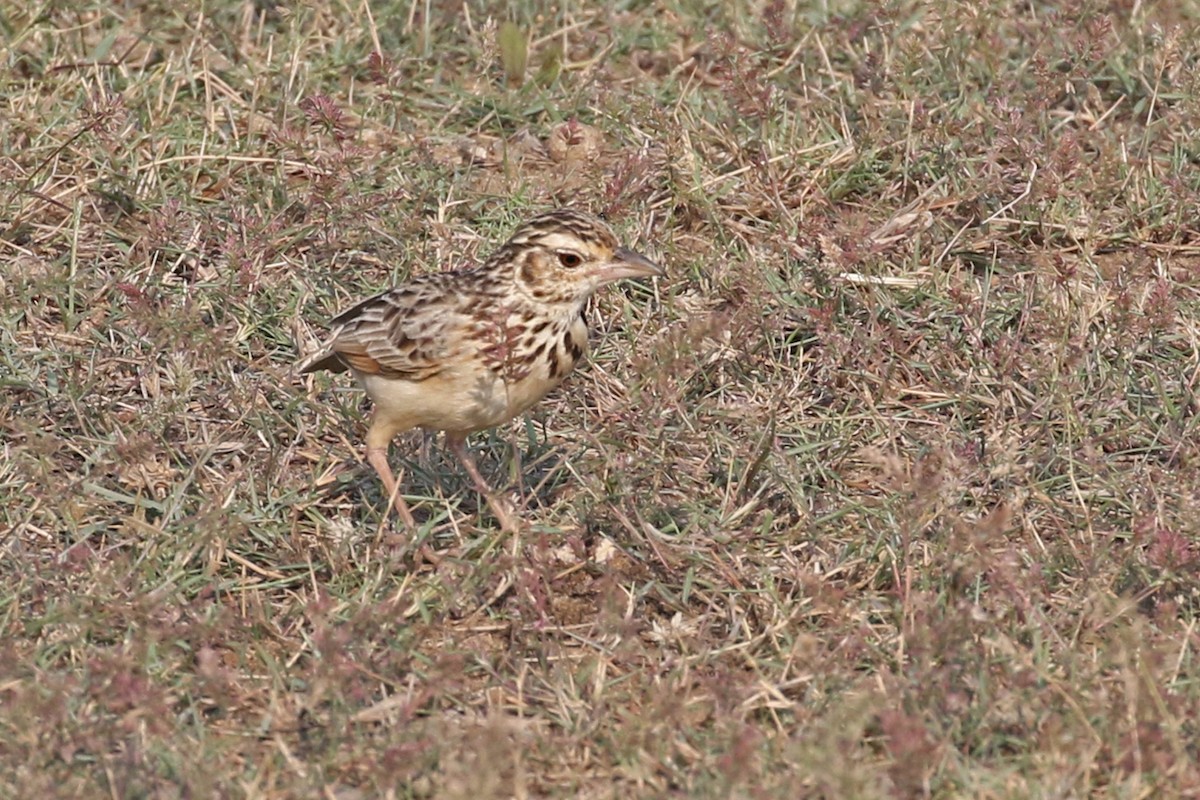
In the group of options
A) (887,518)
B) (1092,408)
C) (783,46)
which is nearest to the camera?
(887,518)

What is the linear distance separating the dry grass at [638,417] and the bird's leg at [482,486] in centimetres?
12

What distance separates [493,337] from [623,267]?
1.75 feet

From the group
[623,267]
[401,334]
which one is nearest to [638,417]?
[623,267]

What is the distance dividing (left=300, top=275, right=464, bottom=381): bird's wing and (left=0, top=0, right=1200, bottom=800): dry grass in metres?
0.54

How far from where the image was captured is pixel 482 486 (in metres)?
7.60

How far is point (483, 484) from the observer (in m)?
7.63

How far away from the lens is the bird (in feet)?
23.6

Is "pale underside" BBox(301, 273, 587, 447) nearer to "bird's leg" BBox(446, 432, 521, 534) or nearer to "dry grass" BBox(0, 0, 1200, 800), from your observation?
"bird's leg" BBox(446, 432, 521, 534)

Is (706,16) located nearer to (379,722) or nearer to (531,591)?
(531,591)

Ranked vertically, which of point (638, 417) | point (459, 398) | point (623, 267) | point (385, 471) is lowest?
point (638, 417)

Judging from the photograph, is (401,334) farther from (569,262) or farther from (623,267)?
(623,267)

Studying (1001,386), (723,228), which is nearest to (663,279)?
(723,228)

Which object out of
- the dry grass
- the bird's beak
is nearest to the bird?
the bird's beak

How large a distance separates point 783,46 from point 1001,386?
2.69m
